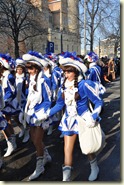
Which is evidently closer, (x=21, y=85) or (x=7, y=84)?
(x=7, y=84)

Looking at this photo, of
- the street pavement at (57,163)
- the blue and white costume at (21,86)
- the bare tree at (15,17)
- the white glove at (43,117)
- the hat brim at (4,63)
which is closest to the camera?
the white glove at (43,117)

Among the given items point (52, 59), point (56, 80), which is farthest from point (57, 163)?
point (52, 59)

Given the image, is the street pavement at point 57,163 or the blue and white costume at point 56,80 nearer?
the street pavement at point 57,163

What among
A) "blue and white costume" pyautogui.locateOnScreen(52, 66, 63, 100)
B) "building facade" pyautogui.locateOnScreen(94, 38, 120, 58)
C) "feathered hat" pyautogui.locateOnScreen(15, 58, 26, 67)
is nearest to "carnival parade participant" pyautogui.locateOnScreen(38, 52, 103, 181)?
"feathered hat" pyautogui.locateOnScreen(15, 58, 26, 67)

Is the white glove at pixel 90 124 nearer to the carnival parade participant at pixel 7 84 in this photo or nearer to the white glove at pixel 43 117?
the white glove at pixel 43 117

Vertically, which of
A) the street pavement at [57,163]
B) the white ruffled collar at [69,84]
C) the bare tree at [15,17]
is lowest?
the street pavement at [57,163]

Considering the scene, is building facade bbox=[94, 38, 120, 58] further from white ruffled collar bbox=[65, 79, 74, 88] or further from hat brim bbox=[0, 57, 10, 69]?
white ruffled collar bbox=[65, 79, 74, 88]

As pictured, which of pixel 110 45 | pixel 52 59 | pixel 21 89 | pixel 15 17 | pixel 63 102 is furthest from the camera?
pixel 110 45

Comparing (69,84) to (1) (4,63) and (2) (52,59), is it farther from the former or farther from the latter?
(2) (52,59)

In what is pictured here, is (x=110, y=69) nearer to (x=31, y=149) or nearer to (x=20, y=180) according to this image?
(x=31, y=149)

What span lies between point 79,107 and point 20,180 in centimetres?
141

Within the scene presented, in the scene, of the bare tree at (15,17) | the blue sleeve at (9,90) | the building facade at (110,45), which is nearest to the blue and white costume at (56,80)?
the blue sleeve at (9,90)

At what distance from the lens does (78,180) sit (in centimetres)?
373

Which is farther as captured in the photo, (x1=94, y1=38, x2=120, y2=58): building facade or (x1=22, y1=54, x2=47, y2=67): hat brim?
(x1=94, y1=38, x2=120, y2=58): building facade
